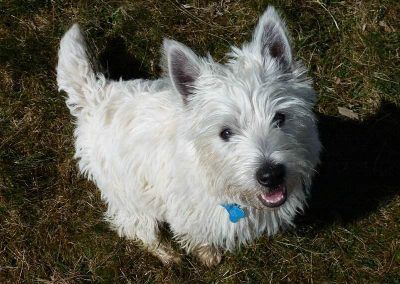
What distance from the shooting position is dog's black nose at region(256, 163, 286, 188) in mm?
3254

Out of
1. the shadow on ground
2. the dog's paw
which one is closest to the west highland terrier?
the dog's paw

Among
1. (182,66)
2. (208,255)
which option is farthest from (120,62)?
(182,66)

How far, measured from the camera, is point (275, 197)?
3518 millimetres

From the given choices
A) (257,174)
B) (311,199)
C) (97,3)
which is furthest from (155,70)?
(257,174)

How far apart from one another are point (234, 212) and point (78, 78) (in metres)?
1.53

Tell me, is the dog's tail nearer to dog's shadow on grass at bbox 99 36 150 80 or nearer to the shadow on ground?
the shadow on ground

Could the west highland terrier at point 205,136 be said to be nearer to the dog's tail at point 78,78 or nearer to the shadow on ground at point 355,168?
the dog's tail at point 78,78

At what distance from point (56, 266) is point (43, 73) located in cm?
190

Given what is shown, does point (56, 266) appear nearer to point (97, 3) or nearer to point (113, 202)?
point (113, 202)

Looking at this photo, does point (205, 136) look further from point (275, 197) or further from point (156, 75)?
point (156, 75)

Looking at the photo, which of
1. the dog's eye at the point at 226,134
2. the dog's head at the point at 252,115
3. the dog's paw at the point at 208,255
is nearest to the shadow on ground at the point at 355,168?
the dog's paw at the point at 208,255

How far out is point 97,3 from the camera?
227 inches

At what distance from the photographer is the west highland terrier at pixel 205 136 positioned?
334cm

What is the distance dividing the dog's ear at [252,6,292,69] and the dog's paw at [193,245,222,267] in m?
1.91
